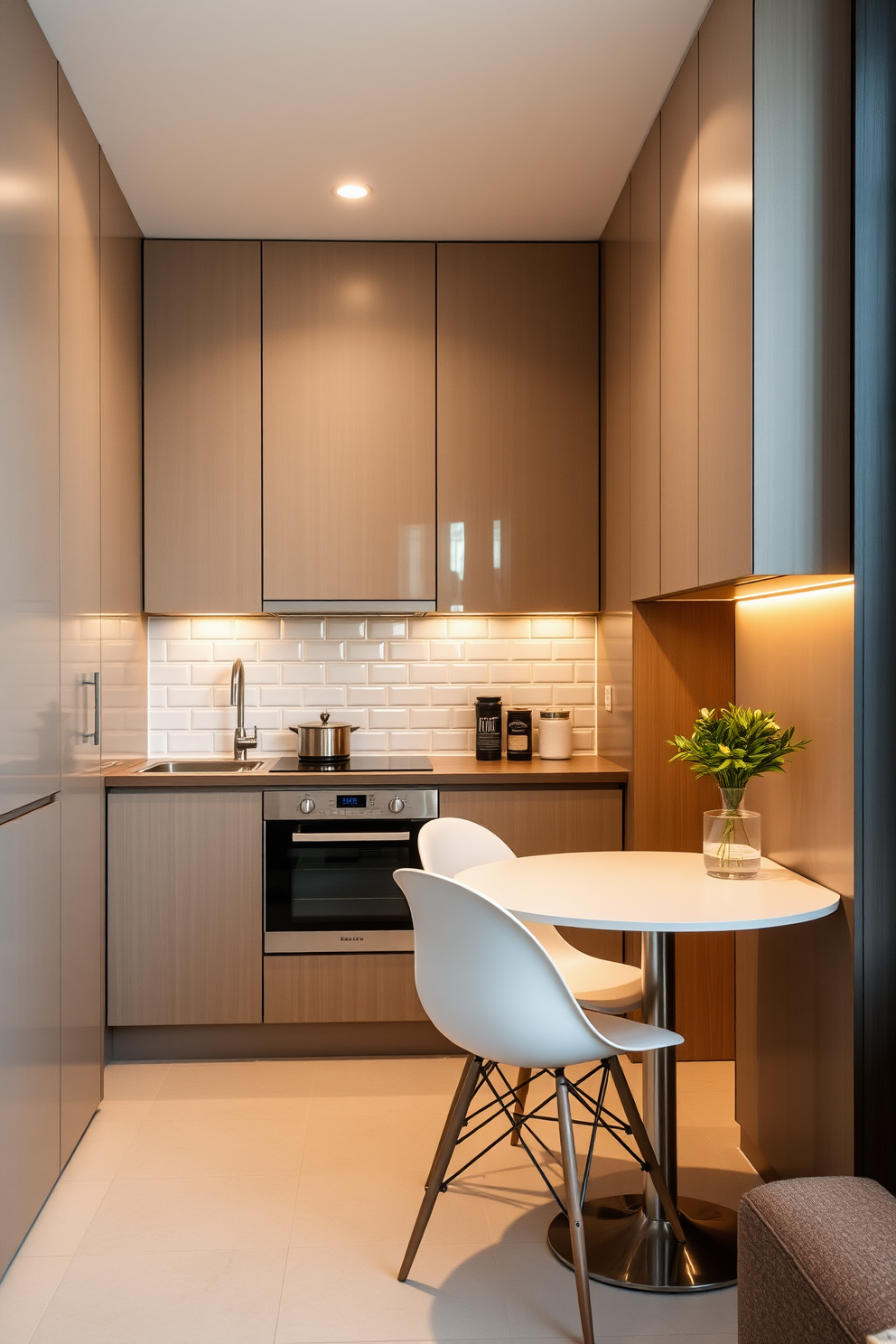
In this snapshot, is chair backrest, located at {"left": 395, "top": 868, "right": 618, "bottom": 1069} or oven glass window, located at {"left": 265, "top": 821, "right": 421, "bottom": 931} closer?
chair backrest, located at {"left": 395, "top": 868, "right": 618, "bottom": 1069}

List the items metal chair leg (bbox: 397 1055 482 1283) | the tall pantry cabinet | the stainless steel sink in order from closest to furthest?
metal chair leg (bbox: 397 1055 482 1283)
the tall pantry cabinet
the stainless steel sink

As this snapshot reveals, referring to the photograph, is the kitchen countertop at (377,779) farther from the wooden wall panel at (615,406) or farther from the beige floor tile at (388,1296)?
the beige floor tile at (388,1296)

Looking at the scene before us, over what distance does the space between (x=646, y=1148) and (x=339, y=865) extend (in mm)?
1568

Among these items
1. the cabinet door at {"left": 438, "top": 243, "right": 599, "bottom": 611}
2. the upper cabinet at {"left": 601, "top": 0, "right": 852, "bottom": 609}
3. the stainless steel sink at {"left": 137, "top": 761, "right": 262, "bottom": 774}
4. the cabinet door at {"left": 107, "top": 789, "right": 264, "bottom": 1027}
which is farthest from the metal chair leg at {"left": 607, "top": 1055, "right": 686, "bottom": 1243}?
the cabinet door at {"left": 438, "top": 243, "right": 599, "bottom": 611}

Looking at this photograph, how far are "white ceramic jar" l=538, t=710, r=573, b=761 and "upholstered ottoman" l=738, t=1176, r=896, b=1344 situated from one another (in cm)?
238

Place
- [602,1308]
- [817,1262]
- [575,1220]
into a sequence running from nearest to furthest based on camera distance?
1. [817,1262]
2. [575,1220]
3. [602,1308]

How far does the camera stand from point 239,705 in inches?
158

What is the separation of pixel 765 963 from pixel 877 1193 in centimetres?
105

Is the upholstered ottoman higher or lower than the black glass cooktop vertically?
lower

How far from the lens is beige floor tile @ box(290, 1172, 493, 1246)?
242cm

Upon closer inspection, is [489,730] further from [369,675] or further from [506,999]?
[506,999]

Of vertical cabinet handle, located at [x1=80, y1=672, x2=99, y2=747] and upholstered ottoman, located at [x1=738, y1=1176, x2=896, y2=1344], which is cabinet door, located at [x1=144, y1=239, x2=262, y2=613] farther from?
upholstered ottoman, located at [x1=738, y1=1176, x2=896, y2=1344]

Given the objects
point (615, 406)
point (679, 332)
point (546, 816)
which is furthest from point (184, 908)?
point (679, 332)

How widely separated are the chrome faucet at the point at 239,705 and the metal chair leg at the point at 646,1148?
6.97 ft
